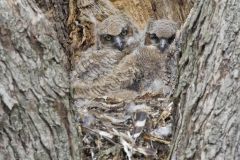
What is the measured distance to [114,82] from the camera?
6.14 meters

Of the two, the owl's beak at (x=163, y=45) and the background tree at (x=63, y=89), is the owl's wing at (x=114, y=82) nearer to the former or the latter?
the owl's beak at (x=163, y=45)

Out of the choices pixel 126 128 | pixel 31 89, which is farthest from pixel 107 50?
pixel 31 89

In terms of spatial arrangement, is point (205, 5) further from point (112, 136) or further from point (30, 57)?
point (112, 136)

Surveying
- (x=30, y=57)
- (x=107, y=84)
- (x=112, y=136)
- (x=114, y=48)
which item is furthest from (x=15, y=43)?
(x=114, y=48)

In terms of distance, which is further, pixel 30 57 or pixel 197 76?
pixel 197 76

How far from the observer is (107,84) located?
6156 mm

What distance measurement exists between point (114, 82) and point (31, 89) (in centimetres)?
332

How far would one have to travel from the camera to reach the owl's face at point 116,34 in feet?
21.5

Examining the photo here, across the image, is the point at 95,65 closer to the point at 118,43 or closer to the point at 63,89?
the point at 118,43

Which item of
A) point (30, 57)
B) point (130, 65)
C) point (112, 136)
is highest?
point (30, 57)

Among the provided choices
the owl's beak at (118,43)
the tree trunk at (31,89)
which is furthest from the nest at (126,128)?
the tree trunk at (31,89)

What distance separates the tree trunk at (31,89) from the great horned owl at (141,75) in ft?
10.2

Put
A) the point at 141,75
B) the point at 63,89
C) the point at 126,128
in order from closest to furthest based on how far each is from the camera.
A: the point at 63,89 < the point at 126,128 < the point at 141,75

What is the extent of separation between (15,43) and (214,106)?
110 centimetres
